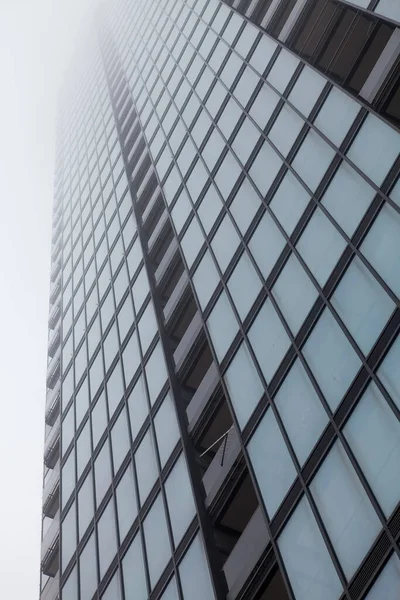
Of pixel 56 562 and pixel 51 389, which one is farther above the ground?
pixel 51 389

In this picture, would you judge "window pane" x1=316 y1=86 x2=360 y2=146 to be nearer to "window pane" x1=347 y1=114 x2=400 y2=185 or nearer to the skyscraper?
the skyscraper

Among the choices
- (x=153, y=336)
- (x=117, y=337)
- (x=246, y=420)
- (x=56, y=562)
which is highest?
(x=246, y=420)

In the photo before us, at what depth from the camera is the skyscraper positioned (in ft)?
53.8

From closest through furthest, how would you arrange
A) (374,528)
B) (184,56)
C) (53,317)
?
(374,528), (184,56), (53,317)

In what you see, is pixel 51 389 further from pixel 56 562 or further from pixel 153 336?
pixel 153 336

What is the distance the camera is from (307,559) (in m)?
16.0

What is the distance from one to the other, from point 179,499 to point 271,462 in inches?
210

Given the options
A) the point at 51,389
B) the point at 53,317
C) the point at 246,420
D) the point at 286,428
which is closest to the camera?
the point at 286,428

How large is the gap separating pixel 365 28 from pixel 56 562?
3039 centimetres

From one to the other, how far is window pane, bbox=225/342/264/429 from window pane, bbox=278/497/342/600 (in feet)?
13.6

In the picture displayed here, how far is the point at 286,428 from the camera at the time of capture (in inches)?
730

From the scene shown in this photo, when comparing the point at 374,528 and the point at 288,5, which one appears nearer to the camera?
the point at 374,528

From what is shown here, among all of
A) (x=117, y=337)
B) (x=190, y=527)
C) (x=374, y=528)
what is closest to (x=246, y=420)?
(x=190, y=527)

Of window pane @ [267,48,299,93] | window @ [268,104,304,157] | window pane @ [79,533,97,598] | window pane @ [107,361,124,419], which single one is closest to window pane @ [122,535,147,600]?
window pane @ [79,533,97,598]
